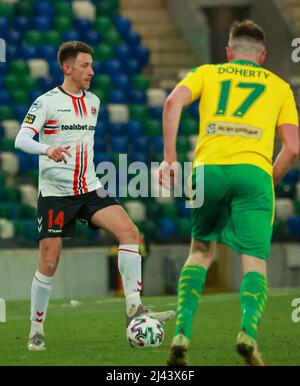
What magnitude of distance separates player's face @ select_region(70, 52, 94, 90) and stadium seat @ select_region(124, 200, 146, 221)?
29.2 ft

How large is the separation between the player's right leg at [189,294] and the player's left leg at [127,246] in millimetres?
1568

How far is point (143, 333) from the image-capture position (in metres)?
8.41

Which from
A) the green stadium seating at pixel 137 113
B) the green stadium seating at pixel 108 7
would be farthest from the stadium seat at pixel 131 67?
the green stadium seating at pixel 137 113

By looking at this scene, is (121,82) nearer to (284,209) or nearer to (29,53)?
(29,53)

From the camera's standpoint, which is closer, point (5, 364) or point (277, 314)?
point (5, 364)

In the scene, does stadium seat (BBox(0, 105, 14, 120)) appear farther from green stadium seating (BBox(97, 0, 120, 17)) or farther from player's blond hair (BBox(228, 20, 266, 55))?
player's blond hair (BBox(228, 20, 266, 55))

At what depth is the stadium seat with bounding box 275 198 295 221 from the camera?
61.5ft

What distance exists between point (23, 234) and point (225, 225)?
941cm

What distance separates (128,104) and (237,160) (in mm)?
12614

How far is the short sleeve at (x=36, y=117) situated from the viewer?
27.2 feet

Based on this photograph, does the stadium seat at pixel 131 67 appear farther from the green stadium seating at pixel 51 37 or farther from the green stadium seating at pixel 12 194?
the green stadium seating at pixel 12 194
